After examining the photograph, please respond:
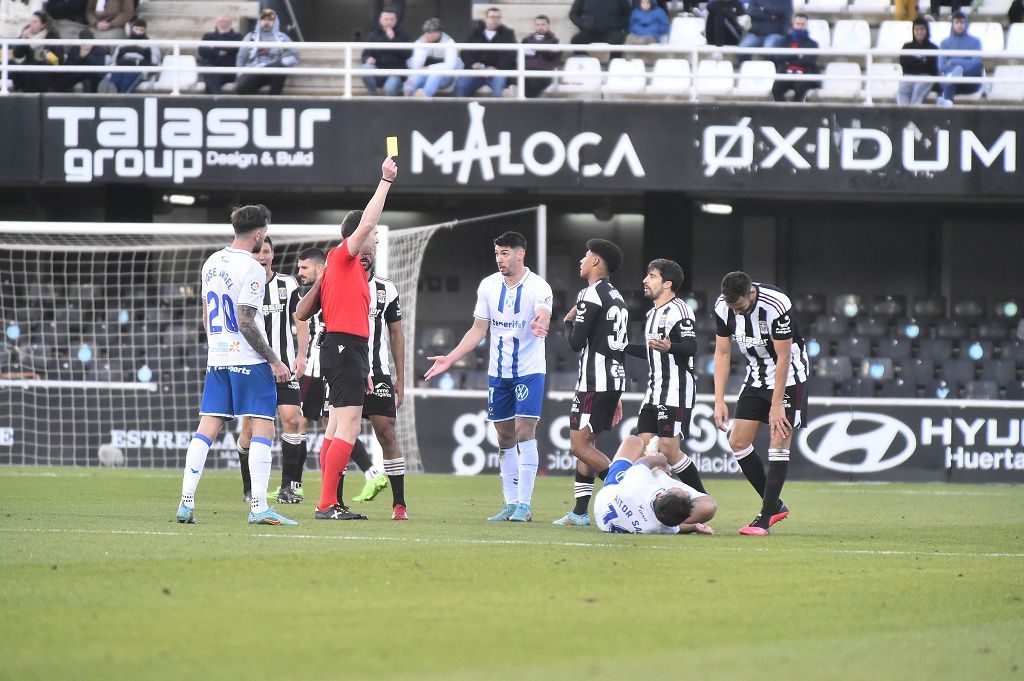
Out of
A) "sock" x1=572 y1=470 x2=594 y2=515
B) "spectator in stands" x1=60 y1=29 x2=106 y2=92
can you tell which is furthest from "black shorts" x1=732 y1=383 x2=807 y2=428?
"spectator in stands" x1=60 y1=29 x2=106 y2=92

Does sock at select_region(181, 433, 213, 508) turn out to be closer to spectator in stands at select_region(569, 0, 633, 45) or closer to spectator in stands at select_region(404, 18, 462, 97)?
spectator in stands at select_region(404, 18, 462, 97)

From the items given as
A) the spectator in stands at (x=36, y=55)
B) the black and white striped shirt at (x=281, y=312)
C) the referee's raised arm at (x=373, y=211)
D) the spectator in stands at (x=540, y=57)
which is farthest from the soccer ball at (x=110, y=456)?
the referee's raised arm at (x=373, y=211)

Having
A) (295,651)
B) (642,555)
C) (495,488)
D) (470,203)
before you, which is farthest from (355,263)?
(470,203)

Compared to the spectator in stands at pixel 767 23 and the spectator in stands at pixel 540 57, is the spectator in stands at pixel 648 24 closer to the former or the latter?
the spectator in stands at pixel 767 23

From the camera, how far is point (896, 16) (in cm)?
2250

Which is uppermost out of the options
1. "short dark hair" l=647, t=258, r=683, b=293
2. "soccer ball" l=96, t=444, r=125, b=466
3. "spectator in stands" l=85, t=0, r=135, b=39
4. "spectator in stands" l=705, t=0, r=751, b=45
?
"spectator in stands" l=85, t=0, r=135, b=39

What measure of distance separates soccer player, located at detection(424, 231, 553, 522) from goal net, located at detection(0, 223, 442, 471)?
4.51m

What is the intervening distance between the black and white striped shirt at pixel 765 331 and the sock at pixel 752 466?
0.54m

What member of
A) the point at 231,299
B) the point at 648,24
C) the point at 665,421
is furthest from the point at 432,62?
the point at 231,299

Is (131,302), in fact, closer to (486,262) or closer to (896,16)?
(486,262)

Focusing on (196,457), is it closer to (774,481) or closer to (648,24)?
(774,481)

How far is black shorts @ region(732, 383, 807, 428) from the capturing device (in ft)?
32.7

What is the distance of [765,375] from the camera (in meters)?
10.1

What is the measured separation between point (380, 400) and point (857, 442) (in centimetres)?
912
